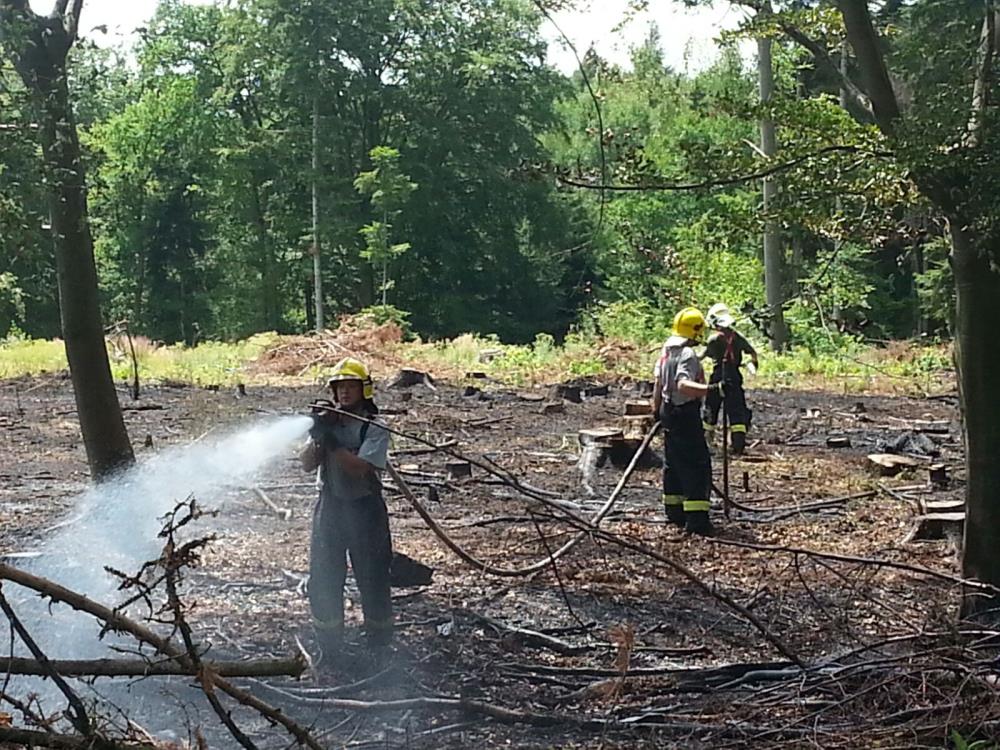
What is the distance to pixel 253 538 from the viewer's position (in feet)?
29.0

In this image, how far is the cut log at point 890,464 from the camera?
11266mm

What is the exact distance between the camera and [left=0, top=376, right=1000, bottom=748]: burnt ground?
4.99 meters

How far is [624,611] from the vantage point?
23.0 ft

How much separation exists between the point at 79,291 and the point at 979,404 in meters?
6.64

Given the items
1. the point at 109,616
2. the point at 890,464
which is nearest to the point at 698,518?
the point at 890,464

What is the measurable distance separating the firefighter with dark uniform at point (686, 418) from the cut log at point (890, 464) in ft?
10.4

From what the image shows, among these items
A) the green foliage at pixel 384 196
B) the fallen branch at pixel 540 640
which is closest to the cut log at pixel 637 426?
the fallen branch at pixel 540 640

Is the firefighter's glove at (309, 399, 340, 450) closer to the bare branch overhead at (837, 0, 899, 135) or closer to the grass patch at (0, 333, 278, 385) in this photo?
the bare branch overhead at (837, 0, 899, 135)

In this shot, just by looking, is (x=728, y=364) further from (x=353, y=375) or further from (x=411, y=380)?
(x=411, y=380)

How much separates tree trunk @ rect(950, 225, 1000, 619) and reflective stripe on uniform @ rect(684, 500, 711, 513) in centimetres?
287

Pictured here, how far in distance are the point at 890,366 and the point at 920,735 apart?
63.7ft

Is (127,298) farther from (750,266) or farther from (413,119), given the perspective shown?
(750,266)

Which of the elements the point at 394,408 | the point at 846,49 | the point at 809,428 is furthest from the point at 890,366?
the point at 846,49

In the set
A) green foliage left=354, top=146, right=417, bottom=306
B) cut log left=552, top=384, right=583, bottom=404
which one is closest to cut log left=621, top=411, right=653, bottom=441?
cut log left=552, top=384, right=583, bottom=404
